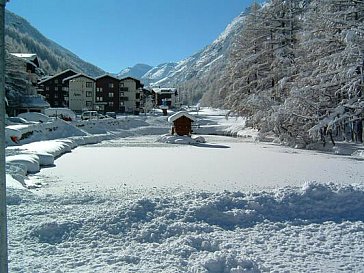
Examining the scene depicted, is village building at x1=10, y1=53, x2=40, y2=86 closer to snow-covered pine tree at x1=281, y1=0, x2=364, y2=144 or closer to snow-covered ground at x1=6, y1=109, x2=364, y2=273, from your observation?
snow-covered pine tree at x1=281, y1=0, x2=364, y2=144

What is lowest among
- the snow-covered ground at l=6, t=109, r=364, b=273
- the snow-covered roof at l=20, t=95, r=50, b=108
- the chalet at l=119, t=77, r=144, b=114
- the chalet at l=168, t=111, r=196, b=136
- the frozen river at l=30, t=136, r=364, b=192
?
the frozen river at l=30, t=136, r=364, b=192

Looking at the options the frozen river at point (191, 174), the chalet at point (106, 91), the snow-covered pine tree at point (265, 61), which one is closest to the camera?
the frozen river at point (191, 174)

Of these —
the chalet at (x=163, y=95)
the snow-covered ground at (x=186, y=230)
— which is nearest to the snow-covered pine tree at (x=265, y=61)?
the snow-covered ground at (x=186, y=230)

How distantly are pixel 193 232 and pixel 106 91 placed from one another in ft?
277

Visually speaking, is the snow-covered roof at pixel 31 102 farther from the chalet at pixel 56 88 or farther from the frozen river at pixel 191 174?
the frozen river at pixel 191 174

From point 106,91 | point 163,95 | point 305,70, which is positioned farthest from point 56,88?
point 305,70

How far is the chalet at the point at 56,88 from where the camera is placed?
301 ft

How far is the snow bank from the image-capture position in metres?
5.10

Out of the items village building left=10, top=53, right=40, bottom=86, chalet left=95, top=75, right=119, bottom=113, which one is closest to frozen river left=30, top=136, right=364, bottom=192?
village building left=10, top=53, right=40, bottom=86

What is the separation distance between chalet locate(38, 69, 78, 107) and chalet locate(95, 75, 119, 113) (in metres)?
9.00

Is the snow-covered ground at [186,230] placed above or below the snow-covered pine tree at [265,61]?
below

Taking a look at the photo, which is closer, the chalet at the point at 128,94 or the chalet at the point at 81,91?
the chalet at the point at 81,91

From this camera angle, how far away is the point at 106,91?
87875 mm

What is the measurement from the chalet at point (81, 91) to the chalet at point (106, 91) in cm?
168
